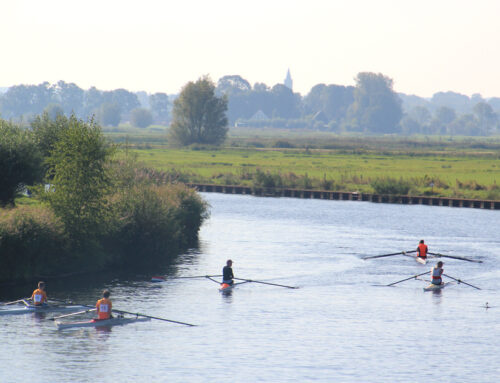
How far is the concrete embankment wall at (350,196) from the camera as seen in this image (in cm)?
11219

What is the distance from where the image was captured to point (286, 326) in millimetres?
45438

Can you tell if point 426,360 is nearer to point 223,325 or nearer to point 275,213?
point 223,325

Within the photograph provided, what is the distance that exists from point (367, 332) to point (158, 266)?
75.7 ft

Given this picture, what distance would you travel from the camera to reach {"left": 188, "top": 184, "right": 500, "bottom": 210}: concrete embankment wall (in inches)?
4417

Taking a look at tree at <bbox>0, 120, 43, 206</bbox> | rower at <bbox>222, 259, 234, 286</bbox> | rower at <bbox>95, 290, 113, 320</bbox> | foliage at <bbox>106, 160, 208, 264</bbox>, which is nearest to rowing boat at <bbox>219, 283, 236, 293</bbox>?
rower at <bbox>222, 259, 234, 286</bbox>

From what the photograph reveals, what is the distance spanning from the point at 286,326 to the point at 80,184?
21254mm

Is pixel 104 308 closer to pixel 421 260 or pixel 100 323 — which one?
pixel 100 323

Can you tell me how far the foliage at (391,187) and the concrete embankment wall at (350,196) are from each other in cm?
151

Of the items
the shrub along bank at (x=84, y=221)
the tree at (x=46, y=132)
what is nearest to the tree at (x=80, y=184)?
the shrub along bank at (x=84, y=221)

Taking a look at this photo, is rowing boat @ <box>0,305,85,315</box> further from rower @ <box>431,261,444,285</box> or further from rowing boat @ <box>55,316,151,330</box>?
rower @ <box>431,261,444,285</box>

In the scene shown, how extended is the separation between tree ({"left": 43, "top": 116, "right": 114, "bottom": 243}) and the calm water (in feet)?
14.2

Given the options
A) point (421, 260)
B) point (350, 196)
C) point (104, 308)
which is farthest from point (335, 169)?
point (104, 308)

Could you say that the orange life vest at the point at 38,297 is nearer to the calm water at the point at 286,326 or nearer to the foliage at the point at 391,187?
the calm water at the point at 286,326

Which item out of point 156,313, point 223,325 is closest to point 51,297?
point 156,313
